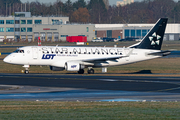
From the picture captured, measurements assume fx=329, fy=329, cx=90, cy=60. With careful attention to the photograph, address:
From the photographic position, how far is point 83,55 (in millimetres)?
44719

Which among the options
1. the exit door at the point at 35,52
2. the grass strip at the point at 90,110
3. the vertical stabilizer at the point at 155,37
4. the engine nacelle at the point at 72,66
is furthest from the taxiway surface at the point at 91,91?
the vertical stabilizer at the point at 155,37

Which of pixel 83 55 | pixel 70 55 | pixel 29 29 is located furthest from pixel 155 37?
pixel 29 29

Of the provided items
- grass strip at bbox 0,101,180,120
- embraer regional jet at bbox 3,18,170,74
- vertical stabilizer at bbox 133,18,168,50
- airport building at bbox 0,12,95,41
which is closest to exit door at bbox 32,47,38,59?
embraer regional jet at bbox 3,18,170,74

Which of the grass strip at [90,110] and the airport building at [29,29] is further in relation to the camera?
the airport building at [29,29]

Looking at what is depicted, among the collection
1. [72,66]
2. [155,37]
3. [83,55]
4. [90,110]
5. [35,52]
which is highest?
[155,37]

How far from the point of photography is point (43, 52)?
4381 centimetres

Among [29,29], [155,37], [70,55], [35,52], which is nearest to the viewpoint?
[35,52]

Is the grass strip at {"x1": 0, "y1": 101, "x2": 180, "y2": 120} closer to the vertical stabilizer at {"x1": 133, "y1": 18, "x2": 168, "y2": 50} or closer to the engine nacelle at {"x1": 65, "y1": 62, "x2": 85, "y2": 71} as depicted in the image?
the engine nacelle at {"x1": 65, "y1": 62, "x2": 85, "y2": 71}

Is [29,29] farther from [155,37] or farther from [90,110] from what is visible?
[90,110]

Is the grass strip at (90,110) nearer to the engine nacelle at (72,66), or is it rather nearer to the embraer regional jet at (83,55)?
the engine nacelle at (72,66)

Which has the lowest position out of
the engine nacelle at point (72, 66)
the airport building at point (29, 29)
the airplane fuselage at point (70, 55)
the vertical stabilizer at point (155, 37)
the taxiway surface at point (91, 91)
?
the taxiway surface at point (91, 91)

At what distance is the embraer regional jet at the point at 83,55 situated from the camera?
43.5 meters

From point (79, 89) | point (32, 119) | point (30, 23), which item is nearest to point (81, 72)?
point (79, 89)

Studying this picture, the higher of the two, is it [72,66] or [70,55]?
[70,55]
